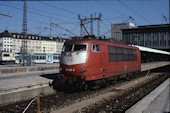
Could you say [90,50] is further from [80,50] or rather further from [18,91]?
[18,91]

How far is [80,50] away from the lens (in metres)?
16.3

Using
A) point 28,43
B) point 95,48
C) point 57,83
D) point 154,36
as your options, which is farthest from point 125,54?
point 28,43

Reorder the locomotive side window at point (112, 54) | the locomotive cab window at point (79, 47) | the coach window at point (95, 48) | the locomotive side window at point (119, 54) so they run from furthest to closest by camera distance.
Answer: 1. the locomotive side window at point (119, 54)
2. the locomotive side window at point (112, 54)
3. the coach window at point (95, 48)
4. the locomotive cab window at point (79, 47)

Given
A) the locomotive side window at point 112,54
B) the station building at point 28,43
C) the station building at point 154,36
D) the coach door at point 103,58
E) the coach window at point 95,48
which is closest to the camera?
the coach window at point 95,48

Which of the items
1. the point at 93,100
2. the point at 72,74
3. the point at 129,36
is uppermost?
the point at 129,36

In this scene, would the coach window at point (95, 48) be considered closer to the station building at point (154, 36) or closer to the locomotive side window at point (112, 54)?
the locomotive side window at point (112, 54)

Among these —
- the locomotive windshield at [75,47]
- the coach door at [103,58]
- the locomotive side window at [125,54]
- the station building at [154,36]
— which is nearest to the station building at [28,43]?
the station building at [154,36]

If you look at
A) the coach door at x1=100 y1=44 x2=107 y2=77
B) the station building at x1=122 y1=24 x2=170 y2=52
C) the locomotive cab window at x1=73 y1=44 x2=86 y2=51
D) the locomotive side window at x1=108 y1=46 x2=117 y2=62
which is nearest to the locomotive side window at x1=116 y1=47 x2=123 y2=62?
the locomotive side window at x1=108 y1=46 x2=117 y2=62

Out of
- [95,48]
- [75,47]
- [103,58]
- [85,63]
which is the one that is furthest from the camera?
[103,58]

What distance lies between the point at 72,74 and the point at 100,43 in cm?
298

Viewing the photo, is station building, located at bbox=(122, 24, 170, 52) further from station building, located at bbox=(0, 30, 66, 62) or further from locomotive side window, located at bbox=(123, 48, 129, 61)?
locomotive side window, located at bbox=(123, 48, 129, 61)

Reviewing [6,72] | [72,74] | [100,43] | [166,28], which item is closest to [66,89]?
[72,74]

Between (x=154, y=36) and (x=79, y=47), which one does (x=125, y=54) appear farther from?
(x=154, y=36)

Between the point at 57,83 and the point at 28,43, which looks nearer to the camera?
the point at 57,83
